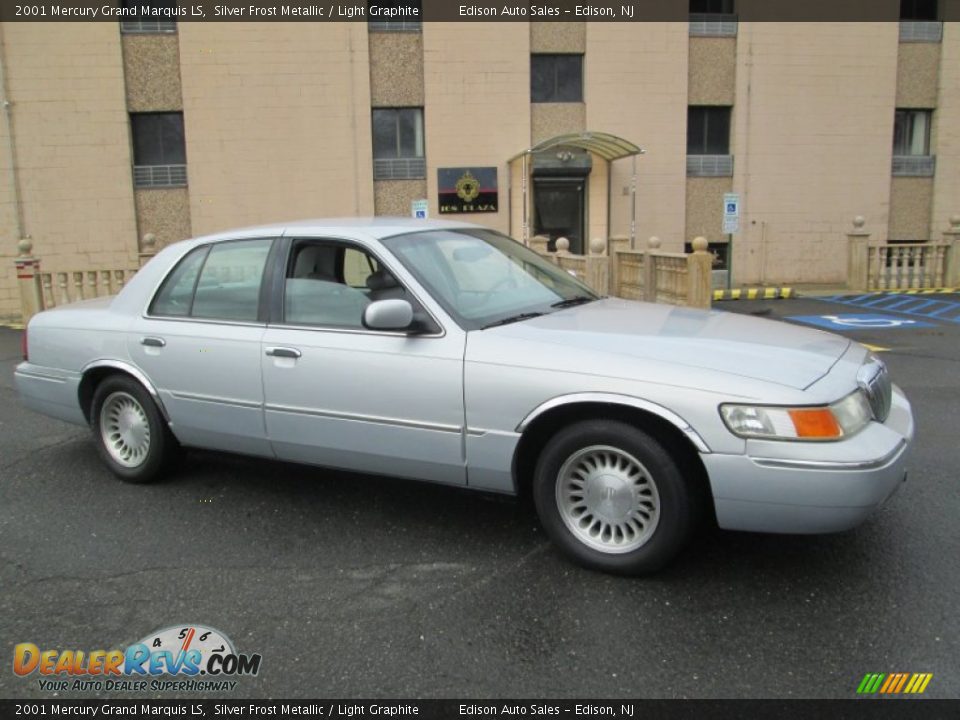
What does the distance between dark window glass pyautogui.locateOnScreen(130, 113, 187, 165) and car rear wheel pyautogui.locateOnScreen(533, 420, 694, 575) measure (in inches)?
658

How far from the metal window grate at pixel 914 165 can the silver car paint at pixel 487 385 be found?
18201 mm

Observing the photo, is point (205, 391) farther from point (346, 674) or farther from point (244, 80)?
point (244, 80)

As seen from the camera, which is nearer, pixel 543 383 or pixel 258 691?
pixel 258 691

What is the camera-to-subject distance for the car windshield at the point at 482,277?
13.0 feet

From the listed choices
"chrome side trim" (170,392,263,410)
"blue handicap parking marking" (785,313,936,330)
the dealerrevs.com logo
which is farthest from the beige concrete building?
the dealerrevs.com logo

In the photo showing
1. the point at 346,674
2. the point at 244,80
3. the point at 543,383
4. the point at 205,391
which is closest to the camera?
the point at 346,674

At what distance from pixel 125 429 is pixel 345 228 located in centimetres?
194

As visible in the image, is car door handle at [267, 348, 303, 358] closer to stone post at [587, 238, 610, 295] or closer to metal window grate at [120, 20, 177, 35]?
stone post at [587, 238, 610, 295]

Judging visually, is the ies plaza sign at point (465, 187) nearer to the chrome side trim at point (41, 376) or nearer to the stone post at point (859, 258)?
the stone post at point (859, 258)

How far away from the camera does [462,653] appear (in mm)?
2988

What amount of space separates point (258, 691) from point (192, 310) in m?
2.53

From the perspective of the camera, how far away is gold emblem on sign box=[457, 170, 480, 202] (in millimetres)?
18172

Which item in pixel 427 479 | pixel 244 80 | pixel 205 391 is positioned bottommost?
pixel 427 479
